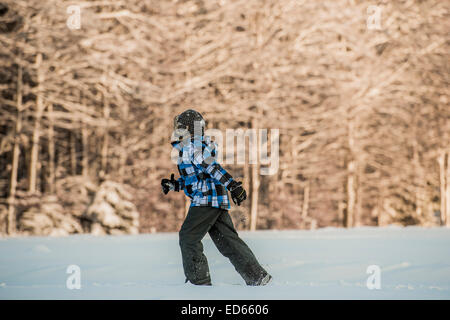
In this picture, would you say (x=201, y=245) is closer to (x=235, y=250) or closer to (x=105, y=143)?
(x=235, y=250)

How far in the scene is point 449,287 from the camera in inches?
170

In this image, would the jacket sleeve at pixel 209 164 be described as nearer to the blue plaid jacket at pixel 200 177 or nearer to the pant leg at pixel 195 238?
the blue plaid jacket at pixel 200 177

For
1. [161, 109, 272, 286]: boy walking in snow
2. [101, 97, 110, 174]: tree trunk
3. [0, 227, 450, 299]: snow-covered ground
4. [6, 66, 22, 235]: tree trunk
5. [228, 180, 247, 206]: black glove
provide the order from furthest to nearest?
[101, 97, 110, 174]: tree trunk < [6, 66, 22, 235]: tree trunk < [161, 109, 272, 286]: boy walking in snow < [0, 227, 450, 299]: snow-covered ground < [228, 180, 247, 206]: black glove

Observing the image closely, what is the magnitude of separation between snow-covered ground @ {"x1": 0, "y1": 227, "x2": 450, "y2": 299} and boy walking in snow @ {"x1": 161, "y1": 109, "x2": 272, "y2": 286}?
15 cm

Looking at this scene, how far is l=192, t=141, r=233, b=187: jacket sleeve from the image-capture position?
3959 mm

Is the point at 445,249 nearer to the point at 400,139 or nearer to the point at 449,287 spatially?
the point at 449,287

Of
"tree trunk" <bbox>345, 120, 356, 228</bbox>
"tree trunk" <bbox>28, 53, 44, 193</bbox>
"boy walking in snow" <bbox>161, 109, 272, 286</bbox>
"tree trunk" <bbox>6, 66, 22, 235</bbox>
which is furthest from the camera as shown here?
"tree trunk" <bbox>345, 120, 356, 228</bbox>

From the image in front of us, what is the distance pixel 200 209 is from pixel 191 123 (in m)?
0.63

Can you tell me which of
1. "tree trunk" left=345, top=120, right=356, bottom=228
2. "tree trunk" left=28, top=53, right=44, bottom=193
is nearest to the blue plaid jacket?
"tree trunk" left=28, top=53, right=44, bottom=193

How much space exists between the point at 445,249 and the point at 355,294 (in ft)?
10.2

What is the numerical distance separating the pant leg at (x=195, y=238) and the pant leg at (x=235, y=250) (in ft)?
0.39

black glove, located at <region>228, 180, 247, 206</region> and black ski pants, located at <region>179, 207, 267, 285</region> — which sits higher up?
black glove, located at <region>228, 180, 247, 206</region>

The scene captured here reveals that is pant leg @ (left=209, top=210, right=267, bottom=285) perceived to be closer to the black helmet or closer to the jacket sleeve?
the jacket sleeve

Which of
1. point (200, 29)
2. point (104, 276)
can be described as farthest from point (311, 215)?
point (104, 276)
